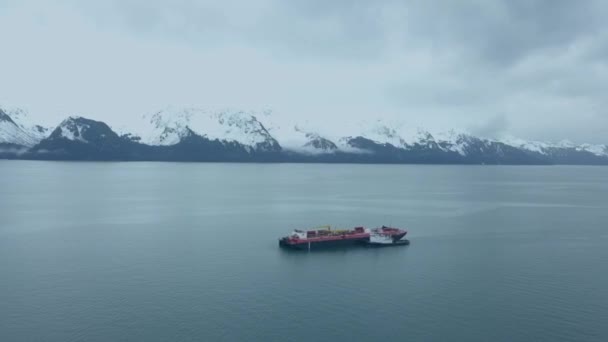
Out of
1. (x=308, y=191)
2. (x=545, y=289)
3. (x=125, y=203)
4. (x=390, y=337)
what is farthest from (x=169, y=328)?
(x=308, y=191)

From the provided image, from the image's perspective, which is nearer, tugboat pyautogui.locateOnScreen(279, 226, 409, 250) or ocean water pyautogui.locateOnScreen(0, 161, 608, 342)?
ocean water pyautogui.locateOnScreen(0, 161, 608, 342)

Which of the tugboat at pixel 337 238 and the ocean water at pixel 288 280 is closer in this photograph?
the ocean water at pixel 288 280

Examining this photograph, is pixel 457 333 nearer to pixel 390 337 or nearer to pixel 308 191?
pixel 390 337

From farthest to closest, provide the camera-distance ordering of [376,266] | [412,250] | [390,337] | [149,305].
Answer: [412,250] < [376,266] < [149,305] < [390,337]

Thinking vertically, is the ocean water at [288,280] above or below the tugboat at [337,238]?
below

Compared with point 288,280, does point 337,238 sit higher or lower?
higher

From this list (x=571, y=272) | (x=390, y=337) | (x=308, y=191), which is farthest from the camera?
(x=308, y=191)

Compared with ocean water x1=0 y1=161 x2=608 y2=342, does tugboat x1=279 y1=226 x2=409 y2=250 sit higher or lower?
higher

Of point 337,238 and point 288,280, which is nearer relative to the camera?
point 288,280
